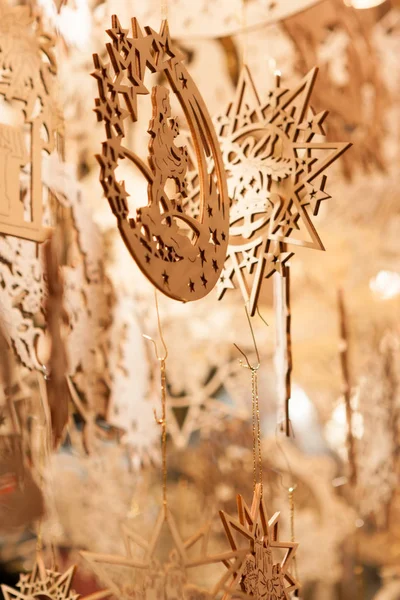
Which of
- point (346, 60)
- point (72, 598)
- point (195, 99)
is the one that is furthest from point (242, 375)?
point (195, 99)

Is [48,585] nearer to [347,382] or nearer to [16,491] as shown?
[16,491]

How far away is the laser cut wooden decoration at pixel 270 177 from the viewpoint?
1247 millimetres

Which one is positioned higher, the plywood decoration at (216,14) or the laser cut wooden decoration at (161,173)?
the plywood decoration at (216,14)

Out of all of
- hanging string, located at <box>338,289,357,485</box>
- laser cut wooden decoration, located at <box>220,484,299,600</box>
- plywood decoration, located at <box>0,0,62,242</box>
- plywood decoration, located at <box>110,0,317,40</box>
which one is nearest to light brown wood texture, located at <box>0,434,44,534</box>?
plywood decoration, located at <box>0,0,62,242</box>

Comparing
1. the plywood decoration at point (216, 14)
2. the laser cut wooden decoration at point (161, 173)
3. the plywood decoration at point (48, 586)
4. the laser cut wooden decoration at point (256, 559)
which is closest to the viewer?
the laser cut wooden decoration at point (161, 173)

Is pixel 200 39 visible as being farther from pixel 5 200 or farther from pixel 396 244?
pixel 5 200

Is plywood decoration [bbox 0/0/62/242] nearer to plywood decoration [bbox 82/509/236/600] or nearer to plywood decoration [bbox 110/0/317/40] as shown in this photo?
plywood decoration [bbox 82/509/236/600]

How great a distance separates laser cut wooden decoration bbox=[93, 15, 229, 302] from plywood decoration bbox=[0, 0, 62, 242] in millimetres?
349

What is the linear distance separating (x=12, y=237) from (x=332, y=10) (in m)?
1.27

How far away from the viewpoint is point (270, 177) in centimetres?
130

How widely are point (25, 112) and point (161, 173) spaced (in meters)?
0.51

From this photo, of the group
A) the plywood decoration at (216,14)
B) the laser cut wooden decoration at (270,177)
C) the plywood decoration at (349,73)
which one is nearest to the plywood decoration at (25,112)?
the laser cut wooden decoration at (270,177)

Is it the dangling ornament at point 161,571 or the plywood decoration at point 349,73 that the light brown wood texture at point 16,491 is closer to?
the dangling ornament at point 161,571

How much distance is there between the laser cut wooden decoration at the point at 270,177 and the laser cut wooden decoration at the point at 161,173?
23 cm
